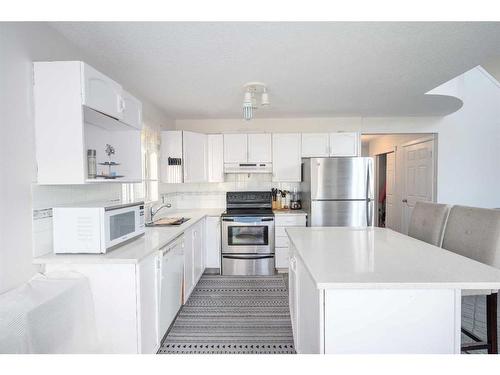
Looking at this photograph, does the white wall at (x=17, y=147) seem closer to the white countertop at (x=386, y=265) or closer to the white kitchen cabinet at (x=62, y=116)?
the white kitchen cabinet at (x=62, y=116)

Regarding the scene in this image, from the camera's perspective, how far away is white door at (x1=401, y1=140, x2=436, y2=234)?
416cm

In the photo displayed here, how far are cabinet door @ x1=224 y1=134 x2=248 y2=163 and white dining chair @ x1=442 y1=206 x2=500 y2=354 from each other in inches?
102

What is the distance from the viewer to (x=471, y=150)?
4020 millimetres

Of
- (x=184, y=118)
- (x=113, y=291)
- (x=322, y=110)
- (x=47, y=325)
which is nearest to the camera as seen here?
(x=47, y=325)

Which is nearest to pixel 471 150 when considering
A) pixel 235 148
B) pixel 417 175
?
pixel 417 175

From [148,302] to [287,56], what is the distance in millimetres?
2101

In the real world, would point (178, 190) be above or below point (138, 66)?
below

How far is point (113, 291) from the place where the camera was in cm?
152

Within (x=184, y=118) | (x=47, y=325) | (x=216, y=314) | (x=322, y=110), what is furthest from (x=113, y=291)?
(x=322, y=110)

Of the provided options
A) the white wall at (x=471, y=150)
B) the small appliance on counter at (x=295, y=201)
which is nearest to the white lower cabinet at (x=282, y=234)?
the small appliance on counter at (x=295, y=201)

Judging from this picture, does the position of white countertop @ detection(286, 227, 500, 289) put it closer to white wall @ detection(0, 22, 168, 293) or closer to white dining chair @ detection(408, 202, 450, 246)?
white dining chair @ detection(408, 202, 450, 246)
